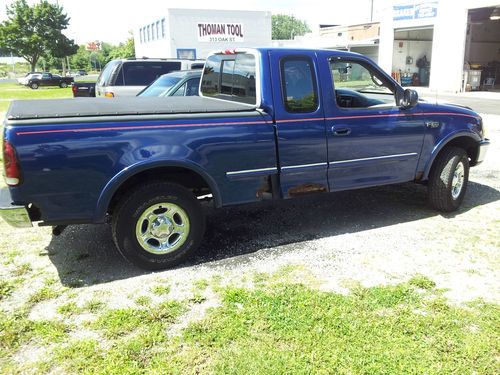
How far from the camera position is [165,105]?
4336 mm

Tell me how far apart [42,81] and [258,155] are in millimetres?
42367

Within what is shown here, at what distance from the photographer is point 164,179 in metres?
4.16

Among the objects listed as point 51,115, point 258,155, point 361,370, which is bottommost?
point 361,370

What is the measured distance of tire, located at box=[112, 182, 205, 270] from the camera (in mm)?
3953

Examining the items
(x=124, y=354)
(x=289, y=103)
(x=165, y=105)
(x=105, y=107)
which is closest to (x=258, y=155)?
(x=289, y=103)

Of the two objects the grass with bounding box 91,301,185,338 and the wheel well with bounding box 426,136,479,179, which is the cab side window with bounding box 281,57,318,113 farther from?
the grass with bounding box 91,301,185,338

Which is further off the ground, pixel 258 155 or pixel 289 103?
pixel 289 103

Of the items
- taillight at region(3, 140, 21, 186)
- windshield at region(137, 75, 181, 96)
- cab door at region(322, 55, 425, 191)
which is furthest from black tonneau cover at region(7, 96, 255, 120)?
windshield at region(137, 75, 181, 96)

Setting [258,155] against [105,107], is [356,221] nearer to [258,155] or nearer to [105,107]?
[258,155]

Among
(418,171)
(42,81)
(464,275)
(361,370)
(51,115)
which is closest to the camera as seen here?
(361,370)

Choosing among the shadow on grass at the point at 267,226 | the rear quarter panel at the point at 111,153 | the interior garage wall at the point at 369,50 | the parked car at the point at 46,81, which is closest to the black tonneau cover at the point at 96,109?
the rear quarter panel at the point at 111,153

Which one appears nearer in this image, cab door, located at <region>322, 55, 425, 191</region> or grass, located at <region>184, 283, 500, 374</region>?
grass, located at <region>184, 283, 500, 374</region>

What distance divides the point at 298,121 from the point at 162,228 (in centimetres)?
166

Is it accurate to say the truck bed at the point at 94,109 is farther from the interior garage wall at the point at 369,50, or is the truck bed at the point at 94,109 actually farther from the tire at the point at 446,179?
the interior garage wall at the point at 369,50
